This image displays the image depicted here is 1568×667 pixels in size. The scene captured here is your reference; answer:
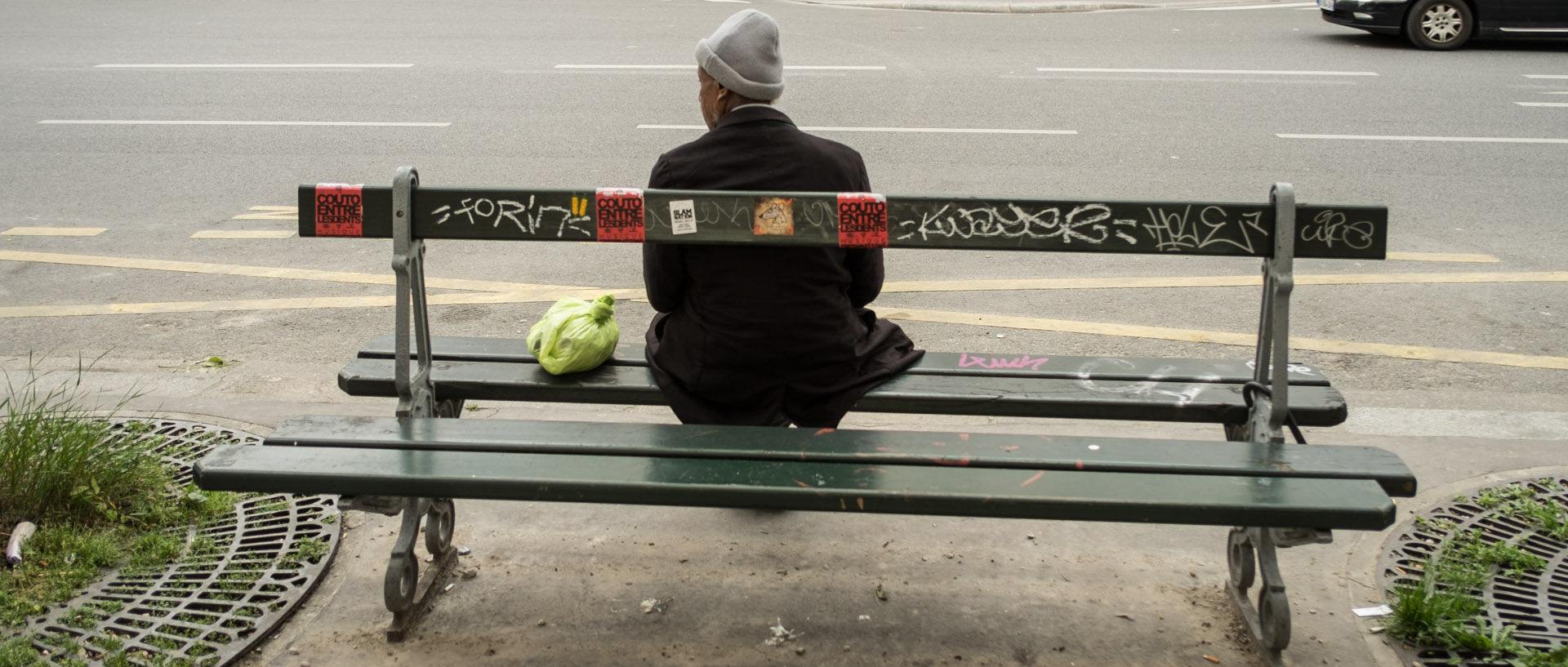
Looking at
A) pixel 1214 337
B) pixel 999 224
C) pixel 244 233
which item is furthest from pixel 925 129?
pixel 999 224

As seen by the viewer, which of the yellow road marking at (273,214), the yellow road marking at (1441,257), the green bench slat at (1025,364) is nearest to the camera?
the green bench slat at (1025,364)

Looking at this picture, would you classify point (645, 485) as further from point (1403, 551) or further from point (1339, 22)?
point (1339, 22)

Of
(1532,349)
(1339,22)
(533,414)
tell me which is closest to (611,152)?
(533,414)

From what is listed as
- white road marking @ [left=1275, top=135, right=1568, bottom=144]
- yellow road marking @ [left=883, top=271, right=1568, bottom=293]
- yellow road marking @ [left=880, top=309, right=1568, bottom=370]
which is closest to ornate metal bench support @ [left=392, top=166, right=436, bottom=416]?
yellow road marking @ [left=880, top=309, right=1568, bottom=370]

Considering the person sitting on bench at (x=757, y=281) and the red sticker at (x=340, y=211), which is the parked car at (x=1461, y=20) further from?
the red sticker at (x=340, y=211)

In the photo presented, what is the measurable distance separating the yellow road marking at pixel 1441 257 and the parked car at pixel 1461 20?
7811 millimetres

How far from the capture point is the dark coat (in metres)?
3.14

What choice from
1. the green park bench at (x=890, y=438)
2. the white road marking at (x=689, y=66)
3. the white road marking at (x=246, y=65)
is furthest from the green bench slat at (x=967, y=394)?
the white road marking at (x=246, y=65)

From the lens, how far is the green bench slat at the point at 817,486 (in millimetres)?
2701

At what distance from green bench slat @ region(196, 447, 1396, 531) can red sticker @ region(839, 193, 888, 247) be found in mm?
534

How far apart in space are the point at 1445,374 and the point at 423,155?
21.5 ft

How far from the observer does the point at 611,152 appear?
8.90 m

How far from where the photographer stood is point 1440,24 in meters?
13.2

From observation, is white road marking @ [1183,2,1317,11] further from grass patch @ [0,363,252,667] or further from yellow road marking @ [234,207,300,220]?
grass patch @ [0,363,252,667]
